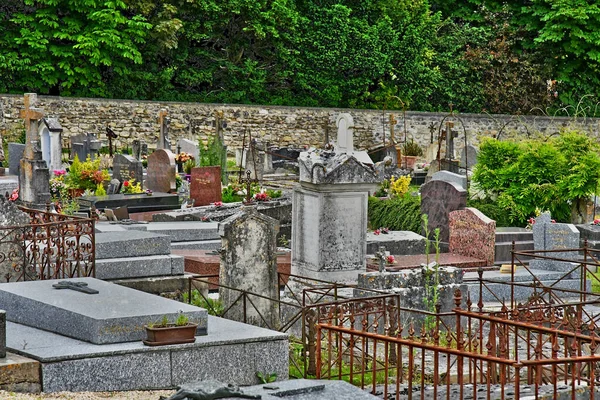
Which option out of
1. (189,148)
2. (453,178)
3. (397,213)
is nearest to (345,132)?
(397,213)

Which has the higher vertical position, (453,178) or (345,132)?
(345,132)

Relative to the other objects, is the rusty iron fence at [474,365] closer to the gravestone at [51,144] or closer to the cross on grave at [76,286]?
the cross on grave at [76,286]

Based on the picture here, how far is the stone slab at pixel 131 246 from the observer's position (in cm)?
1346

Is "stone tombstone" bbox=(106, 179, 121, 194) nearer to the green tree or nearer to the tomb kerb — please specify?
the tomb kerb

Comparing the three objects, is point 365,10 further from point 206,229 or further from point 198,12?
point 206,229

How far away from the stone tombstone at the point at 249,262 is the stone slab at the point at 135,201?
8.24 m

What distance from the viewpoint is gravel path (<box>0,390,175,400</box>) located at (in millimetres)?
8820

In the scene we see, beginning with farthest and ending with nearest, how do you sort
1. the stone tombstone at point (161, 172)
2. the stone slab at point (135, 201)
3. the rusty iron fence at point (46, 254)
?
the stone tombstone at point (161, 172) → the stone slab at point (135, 201) → the rusty iron fence at point (46, 254)

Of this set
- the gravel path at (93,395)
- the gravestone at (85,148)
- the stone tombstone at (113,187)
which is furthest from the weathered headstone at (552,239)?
the gravestone at (85,148)

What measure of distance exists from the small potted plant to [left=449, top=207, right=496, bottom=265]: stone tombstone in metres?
7.71

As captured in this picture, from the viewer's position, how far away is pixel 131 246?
13.5m

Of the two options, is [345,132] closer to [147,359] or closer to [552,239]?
[552,239]

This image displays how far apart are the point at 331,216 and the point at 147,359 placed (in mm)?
5236

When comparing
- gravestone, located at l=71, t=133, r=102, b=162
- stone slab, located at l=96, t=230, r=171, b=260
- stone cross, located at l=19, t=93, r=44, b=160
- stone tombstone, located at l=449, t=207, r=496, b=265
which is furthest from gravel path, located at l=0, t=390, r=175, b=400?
gravestone, located at l=71, t=133, r=102, b=162
